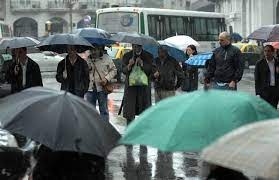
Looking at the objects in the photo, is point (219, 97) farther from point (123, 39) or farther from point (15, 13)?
point (15, 13)

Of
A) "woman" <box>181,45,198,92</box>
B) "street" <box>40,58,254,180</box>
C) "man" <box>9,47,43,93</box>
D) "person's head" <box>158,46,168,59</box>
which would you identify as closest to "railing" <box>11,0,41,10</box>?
"woman" <box>181,45,198,92</box>

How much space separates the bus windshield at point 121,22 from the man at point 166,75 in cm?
1773

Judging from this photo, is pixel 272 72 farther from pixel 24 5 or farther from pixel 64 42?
pixel 24 5

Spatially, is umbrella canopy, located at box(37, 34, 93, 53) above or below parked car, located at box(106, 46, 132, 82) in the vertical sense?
above

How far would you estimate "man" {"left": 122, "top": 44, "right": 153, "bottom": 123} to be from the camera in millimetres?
10234

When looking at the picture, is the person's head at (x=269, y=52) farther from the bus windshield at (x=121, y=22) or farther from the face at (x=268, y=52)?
the bus windshield at (x=121, y=22)

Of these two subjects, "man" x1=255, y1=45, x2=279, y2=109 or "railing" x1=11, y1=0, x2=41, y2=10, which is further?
"railing" x1=11, y1=0, x2=41, y2=10

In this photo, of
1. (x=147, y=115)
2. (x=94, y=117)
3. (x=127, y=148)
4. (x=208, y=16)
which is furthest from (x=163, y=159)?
(x=208, y=16)

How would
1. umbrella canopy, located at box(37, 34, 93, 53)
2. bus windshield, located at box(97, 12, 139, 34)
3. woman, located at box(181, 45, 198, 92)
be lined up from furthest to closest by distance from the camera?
1. bus windshield, located at box(97, 12, 139, 34)
2. woman, located at box(181, 45, 198, 92)
3. umbrella canopy, located at box(37, 34, 93, 53)

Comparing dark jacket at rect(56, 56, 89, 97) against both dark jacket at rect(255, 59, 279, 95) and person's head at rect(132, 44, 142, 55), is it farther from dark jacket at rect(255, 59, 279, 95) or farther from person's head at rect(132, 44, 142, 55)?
dark jacket at rect(255, 59, 279, 95)

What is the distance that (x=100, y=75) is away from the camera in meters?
10.7

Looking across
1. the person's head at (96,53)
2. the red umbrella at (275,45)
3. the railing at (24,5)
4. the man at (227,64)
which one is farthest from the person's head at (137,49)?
the railing at (24,5)

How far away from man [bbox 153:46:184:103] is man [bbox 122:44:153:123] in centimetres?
31

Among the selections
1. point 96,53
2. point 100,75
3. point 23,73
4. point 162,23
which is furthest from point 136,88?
point 162,23
